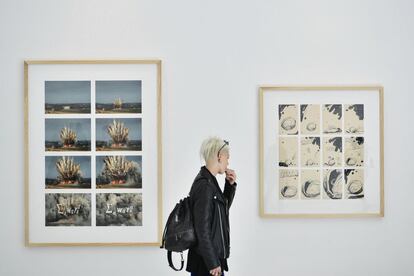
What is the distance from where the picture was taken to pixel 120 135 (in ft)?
11.4

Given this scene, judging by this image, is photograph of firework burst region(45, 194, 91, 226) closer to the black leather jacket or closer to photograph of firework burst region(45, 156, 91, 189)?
photograph of firework burst region(45, 156, 91, 189)

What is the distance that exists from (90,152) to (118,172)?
212 mm

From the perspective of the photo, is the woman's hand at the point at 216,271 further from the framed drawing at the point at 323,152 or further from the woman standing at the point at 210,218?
the framed drawing at the point at 323,152

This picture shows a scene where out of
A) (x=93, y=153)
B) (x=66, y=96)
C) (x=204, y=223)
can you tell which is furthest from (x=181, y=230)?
(x=66, y=96)

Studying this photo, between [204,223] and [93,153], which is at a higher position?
[93,153]

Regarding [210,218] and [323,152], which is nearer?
[210,218]

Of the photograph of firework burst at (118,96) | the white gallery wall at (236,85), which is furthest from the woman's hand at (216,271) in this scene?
the photograph of firework burst at (118,96)

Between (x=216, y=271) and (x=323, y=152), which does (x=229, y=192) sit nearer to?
(x=216, y=271)

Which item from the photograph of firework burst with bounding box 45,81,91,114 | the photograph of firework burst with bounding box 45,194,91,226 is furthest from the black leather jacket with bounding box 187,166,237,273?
the photograph of firework burst with bounding box 45,81,91,114

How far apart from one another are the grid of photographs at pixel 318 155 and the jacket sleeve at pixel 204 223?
0.87 metres

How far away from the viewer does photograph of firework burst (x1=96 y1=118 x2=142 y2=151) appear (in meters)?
3.46

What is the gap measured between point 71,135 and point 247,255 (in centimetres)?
131

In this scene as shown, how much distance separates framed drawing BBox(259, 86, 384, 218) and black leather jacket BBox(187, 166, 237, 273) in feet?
2.43

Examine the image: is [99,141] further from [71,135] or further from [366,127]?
[366,127]
